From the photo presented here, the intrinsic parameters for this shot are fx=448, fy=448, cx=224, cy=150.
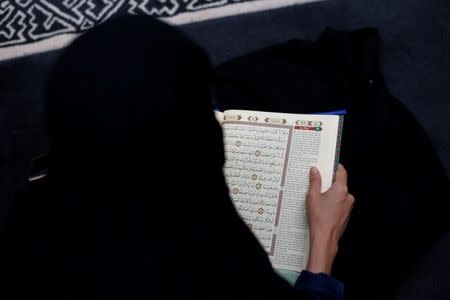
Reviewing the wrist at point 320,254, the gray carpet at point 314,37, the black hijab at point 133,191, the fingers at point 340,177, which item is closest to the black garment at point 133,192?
the black hijab at point 133,191

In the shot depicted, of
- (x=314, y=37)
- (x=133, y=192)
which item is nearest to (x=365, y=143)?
(x=314, y=37)

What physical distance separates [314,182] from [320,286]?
7.4 inches

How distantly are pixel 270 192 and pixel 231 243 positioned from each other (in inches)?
10.3

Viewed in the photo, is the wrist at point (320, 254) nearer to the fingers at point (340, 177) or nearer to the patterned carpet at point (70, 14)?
the fingers at point (340, 177)

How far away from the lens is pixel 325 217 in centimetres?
80

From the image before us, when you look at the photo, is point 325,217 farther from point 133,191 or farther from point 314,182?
point 133,191

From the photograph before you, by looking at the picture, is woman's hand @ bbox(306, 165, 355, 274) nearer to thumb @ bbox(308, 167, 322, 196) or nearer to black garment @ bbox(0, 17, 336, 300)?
thumb @ bbox(308, 167, 322, 196)

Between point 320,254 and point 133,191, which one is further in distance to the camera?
point 320,254

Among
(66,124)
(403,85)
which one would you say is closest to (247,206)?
(66,124)

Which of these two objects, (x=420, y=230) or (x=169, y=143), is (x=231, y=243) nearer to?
(x=169, y=143)

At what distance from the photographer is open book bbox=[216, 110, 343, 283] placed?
32.5 inches

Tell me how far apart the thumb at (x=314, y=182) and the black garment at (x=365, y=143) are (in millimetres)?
150

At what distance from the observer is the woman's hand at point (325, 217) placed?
785 mm

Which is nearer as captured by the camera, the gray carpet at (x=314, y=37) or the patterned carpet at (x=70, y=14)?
the gray carpet at (x=314, y=37)
